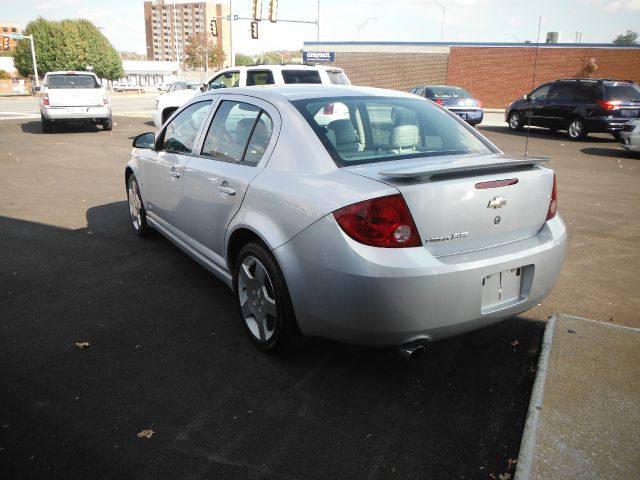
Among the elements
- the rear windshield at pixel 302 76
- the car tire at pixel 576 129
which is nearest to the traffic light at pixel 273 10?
the car tire at pixel 576 129

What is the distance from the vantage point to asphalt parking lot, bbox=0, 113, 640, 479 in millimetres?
2562

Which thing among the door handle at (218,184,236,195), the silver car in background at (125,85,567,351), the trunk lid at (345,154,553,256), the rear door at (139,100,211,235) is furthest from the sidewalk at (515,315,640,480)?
the rear door at (139,100,211,235)

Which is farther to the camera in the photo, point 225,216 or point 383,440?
point 225,216

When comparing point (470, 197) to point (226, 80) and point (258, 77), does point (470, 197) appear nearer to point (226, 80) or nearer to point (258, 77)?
point (258, 77)

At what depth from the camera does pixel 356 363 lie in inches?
136

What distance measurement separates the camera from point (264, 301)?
134 inches

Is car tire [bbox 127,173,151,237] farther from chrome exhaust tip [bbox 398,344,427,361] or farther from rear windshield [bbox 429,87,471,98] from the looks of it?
rear windshield [bbox 429,87,471,98]

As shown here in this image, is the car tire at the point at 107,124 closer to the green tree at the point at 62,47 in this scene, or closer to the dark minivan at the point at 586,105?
the dark minivan at the point at 586,105

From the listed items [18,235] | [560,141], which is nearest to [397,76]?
[560,141]

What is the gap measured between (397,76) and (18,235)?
135ft

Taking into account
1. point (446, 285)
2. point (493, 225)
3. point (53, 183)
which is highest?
point (493, 225)

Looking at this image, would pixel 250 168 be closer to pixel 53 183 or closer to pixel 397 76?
pixel 53 183

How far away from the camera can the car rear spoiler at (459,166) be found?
2717 mm

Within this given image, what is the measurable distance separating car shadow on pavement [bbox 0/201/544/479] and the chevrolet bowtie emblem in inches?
42.2
